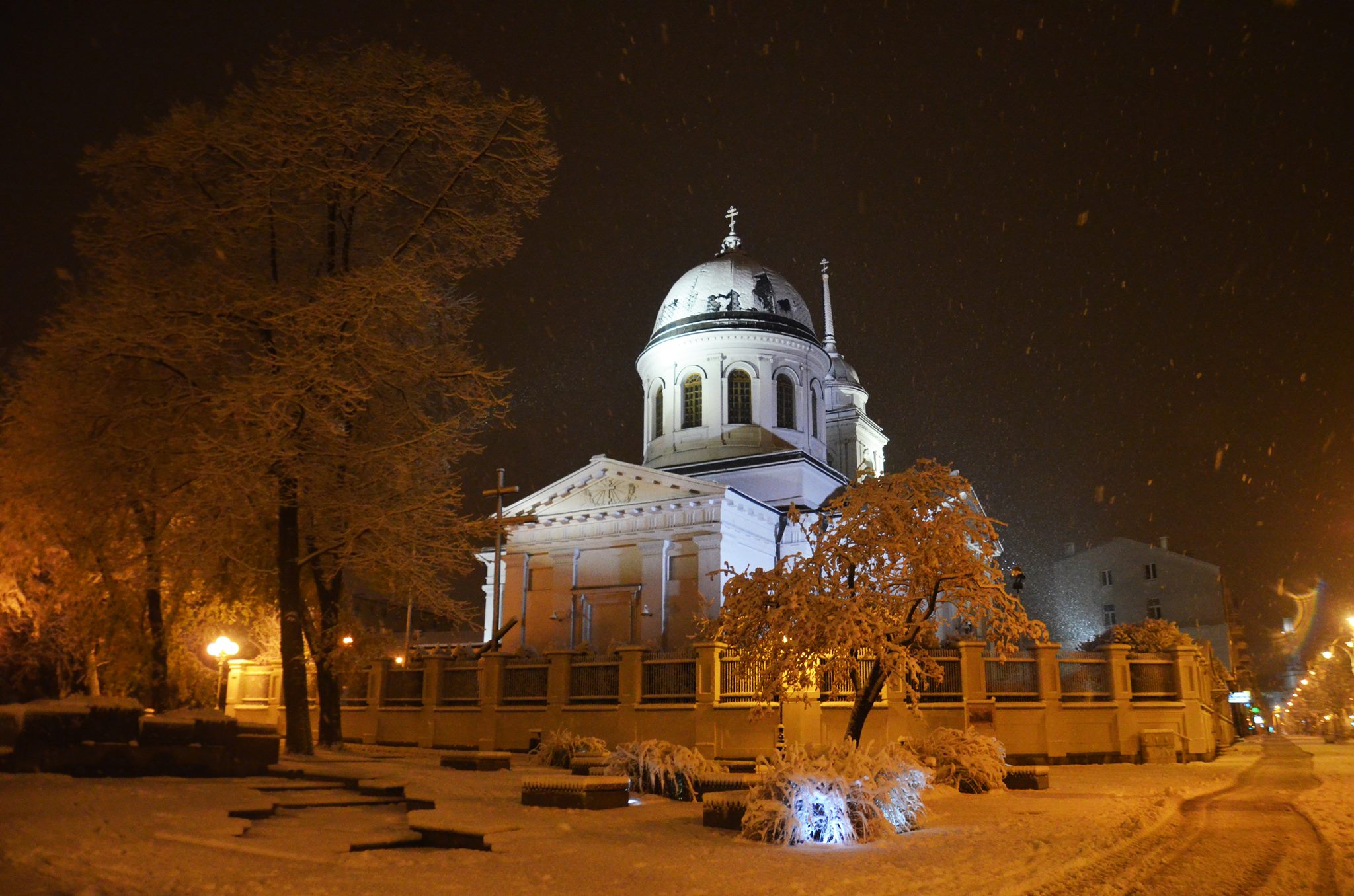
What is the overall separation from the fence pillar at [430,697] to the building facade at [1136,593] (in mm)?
46978

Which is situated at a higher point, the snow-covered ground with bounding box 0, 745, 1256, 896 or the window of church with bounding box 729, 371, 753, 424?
the window of church with bounding box 729, 371, 753, 424

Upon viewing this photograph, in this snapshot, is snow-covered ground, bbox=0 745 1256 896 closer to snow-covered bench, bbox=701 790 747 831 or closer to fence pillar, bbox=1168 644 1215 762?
snow-covered bench, bbox=701 790 747 831

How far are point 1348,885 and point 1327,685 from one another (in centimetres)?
5370

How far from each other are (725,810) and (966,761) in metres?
5.15

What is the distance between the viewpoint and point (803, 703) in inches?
779

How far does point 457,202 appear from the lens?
18719 mm

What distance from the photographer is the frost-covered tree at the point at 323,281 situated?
16.1m

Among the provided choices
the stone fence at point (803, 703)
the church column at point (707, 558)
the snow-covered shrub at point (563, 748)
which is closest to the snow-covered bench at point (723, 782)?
the stone fence at point (803, 703)

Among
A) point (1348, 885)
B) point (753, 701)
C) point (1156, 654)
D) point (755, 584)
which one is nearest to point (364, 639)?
point (753, 701)

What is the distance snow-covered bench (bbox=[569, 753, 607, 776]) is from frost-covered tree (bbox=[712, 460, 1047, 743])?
252cm

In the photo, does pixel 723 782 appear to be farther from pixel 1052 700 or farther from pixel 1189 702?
pixel 1189 702

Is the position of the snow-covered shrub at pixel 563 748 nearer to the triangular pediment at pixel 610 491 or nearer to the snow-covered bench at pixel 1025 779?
Answer: the snow-covered bench at pixel 1025 779

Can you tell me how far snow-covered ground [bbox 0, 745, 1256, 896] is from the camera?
7.39 meters

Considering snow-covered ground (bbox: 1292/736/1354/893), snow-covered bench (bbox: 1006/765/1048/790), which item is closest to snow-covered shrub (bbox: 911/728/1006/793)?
snow-covered bench (bbox: 1006/765/1048/790)
